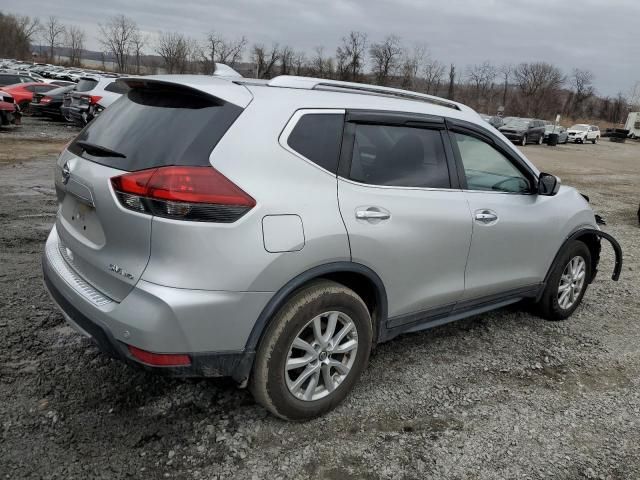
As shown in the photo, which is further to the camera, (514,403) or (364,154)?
(514,403)

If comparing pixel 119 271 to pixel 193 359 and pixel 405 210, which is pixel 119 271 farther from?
pixel 405 210

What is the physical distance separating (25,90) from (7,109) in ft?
17.8

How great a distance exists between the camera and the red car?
21314mm

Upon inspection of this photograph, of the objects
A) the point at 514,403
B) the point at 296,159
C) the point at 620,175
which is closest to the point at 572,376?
the point at 514,403

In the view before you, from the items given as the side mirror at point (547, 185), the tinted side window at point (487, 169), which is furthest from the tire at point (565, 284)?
the tinted side window at point (487, 169)

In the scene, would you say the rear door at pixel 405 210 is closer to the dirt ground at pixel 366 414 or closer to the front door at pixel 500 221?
the front door at pixel 500 221

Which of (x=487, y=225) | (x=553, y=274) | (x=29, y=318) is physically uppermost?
(x=487, y=225)

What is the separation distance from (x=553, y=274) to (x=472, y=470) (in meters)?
2.20

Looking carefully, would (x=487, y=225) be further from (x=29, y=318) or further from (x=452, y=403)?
(x=29, y=318)

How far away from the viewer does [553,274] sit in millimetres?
4301

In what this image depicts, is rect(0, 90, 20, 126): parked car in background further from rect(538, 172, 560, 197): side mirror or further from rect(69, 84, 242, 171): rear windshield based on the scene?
rect(538, 172, 560, 197): side mirror

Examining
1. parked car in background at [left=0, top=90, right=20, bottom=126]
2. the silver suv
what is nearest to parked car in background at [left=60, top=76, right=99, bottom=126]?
parked car in background at [left=0, top=90, right=20, bottom=126]

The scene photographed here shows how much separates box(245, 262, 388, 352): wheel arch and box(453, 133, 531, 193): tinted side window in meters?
1.03

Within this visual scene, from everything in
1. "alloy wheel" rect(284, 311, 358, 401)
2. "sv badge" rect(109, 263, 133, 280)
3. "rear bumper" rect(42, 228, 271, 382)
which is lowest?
"alloy wheel" rect(284, 311, 358, 401)
